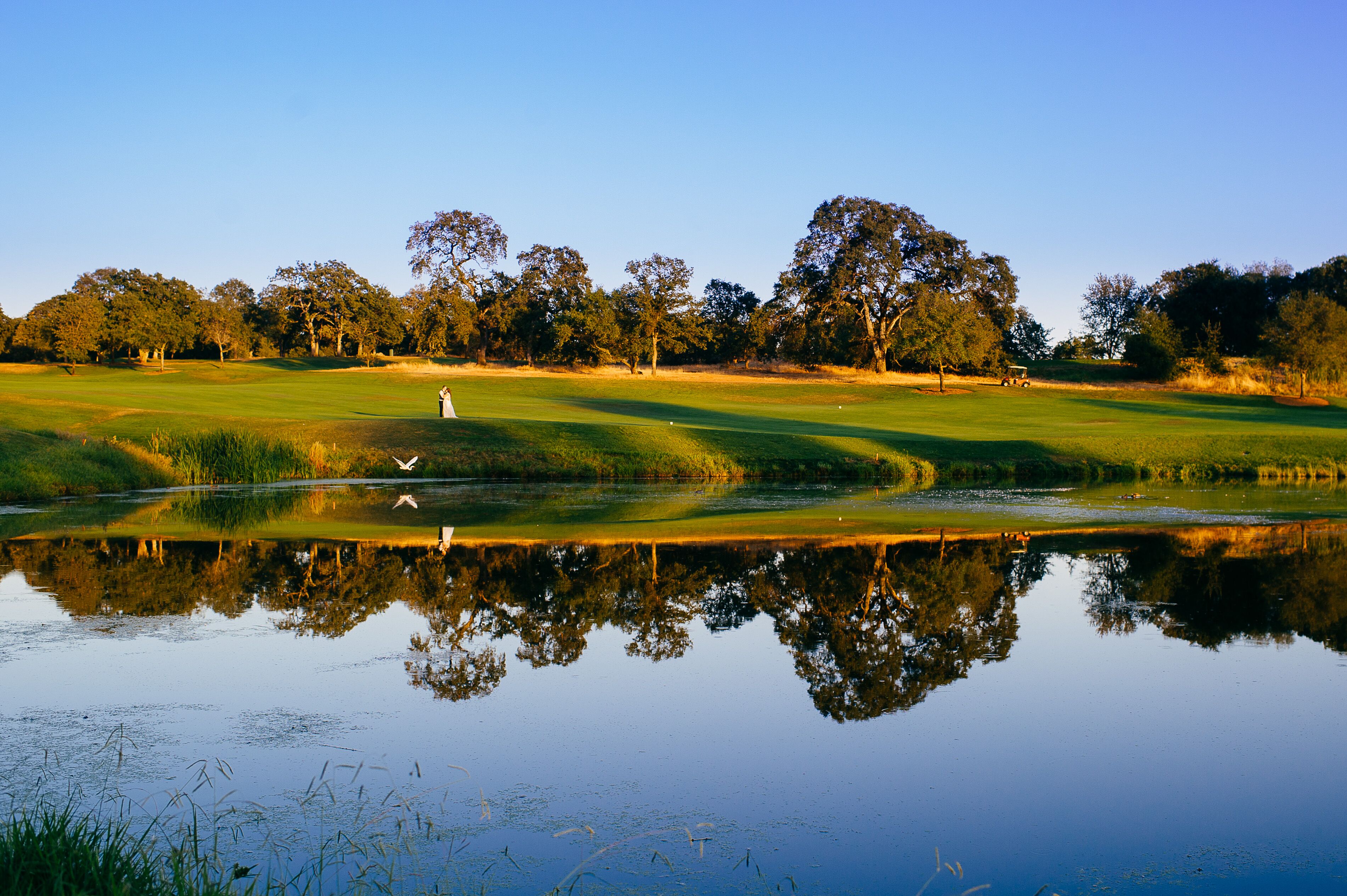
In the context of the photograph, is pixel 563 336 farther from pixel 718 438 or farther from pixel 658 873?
pixel 658 873

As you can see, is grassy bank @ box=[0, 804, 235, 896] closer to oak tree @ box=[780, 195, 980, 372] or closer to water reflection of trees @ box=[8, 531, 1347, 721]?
water reflection of trees @ box=[8, 531, 1347, 721]

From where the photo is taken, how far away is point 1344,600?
38.8ft

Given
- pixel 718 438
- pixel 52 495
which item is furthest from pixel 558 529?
pixel 718 438

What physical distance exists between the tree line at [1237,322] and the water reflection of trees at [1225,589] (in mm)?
51883

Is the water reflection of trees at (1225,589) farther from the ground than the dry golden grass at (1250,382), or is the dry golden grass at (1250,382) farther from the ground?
the dry golden grass at (1250,382)

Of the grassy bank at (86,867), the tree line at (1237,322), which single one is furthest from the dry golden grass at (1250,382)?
the grassy bank at (86,867)

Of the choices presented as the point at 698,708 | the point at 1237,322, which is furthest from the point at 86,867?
the point at 1237,322

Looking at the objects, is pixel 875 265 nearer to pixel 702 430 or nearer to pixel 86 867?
pixel 702 430

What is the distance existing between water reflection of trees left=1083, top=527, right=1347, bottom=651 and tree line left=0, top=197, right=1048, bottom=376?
163 ft

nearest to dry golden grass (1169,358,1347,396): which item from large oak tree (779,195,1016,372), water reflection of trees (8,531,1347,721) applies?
large oak tree (779,195,1016,372)

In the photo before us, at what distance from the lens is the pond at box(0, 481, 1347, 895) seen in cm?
539

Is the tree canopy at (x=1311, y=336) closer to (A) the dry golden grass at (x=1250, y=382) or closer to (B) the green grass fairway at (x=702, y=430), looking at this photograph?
(A) the dry golden grass at (x=1250, y=382)

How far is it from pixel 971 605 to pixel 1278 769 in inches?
198

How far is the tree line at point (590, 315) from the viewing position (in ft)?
250
